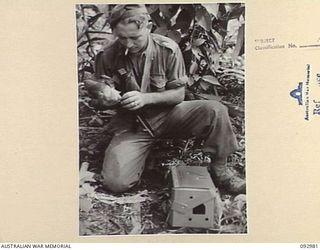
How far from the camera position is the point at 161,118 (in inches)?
25.2

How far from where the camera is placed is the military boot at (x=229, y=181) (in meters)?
0.64

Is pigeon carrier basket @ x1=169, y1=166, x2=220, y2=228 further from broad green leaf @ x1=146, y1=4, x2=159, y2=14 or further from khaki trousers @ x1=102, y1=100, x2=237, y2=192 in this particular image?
broad green leaf @ x1=146, y1=4, x2=159, y2=14

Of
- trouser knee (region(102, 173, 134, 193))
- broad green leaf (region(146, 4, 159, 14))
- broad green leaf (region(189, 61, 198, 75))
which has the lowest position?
trouser knee (region(102, 173, 134, 193))

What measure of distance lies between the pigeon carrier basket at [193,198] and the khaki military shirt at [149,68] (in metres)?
0.07

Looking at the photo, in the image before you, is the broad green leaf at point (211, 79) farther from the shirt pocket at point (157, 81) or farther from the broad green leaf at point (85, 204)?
the broad green leaf at point (85, 204)

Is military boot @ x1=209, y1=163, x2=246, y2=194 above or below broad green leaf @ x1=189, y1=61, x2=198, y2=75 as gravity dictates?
below

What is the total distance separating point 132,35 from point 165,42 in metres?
0.03

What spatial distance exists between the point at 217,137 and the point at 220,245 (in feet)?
0.36

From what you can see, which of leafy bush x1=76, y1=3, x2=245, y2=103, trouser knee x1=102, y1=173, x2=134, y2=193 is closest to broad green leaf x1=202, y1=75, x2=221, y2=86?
leafy bush x1=76, y1=3, x2=245, y2=103

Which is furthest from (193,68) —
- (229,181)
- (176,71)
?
(229,181)

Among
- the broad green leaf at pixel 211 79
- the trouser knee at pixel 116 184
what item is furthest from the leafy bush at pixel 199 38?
the trouser knee at pixel 116 184

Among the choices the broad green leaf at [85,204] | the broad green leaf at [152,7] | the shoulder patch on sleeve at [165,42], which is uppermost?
the broad green leaf at [152,7]

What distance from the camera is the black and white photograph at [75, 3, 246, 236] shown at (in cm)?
64

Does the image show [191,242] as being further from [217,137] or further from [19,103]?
[19,103]
